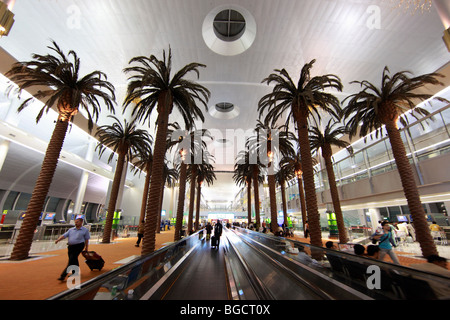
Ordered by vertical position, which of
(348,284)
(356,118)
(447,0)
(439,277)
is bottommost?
(348,284)

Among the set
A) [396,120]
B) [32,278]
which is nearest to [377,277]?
[32,278]

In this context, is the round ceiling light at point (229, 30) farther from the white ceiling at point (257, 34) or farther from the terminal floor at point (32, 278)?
the terminal floor at point (32, 278)

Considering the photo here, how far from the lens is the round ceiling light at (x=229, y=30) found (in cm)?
1403

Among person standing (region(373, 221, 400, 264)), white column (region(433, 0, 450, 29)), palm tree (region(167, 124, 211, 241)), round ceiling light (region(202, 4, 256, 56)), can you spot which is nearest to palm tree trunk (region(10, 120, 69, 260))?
palm tree (region(167, 124, 211, 241))

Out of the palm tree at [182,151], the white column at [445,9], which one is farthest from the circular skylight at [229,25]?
the white column at [445,9]

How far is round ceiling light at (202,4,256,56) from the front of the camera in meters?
14.0

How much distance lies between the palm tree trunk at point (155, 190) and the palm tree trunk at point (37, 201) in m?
4.53

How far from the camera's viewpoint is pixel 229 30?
1600 centimetres

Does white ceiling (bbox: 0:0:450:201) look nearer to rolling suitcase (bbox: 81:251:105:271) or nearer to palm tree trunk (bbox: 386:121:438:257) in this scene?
palm tree trunk (bbox: 386:121:438:257)

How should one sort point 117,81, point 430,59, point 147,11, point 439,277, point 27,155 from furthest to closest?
point 27,155
point 117,81
point 430,59
point 147,11
point 439,277
